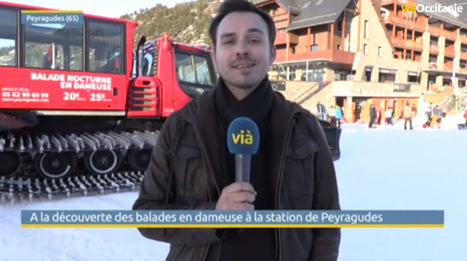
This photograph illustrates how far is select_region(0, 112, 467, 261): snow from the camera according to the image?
3.88 m

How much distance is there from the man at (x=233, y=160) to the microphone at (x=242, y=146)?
0.17 m

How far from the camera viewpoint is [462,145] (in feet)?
44.9

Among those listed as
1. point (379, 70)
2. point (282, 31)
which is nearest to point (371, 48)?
point (379, 70)

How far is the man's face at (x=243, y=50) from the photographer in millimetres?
1492

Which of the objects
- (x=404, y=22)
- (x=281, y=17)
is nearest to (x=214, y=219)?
(x=281, y=17)

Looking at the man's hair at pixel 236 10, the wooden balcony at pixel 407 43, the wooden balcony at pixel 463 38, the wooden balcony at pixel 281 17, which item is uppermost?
the wooden balcony at pixel 463 38

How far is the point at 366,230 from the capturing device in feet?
15.1

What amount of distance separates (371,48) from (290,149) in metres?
45.7

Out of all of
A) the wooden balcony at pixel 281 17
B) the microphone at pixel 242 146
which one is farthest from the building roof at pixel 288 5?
the microphone at pixel 242 146

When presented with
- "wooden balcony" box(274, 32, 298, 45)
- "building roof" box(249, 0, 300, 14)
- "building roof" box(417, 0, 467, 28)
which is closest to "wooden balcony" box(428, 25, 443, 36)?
"building roof" box(417, 0, 467, 28)

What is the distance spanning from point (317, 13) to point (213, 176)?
42490 mm

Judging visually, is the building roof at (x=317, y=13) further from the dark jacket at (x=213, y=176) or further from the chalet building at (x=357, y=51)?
the dark jacket at (x=213, y=176)

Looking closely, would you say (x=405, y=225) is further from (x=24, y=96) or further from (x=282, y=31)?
(x=282, y=31)

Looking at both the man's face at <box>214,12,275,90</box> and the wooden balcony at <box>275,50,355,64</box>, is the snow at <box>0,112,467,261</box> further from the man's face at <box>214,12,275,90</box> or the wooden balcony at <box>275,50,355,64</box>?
the wooden balcony at <box>275,50,355,64</box>
